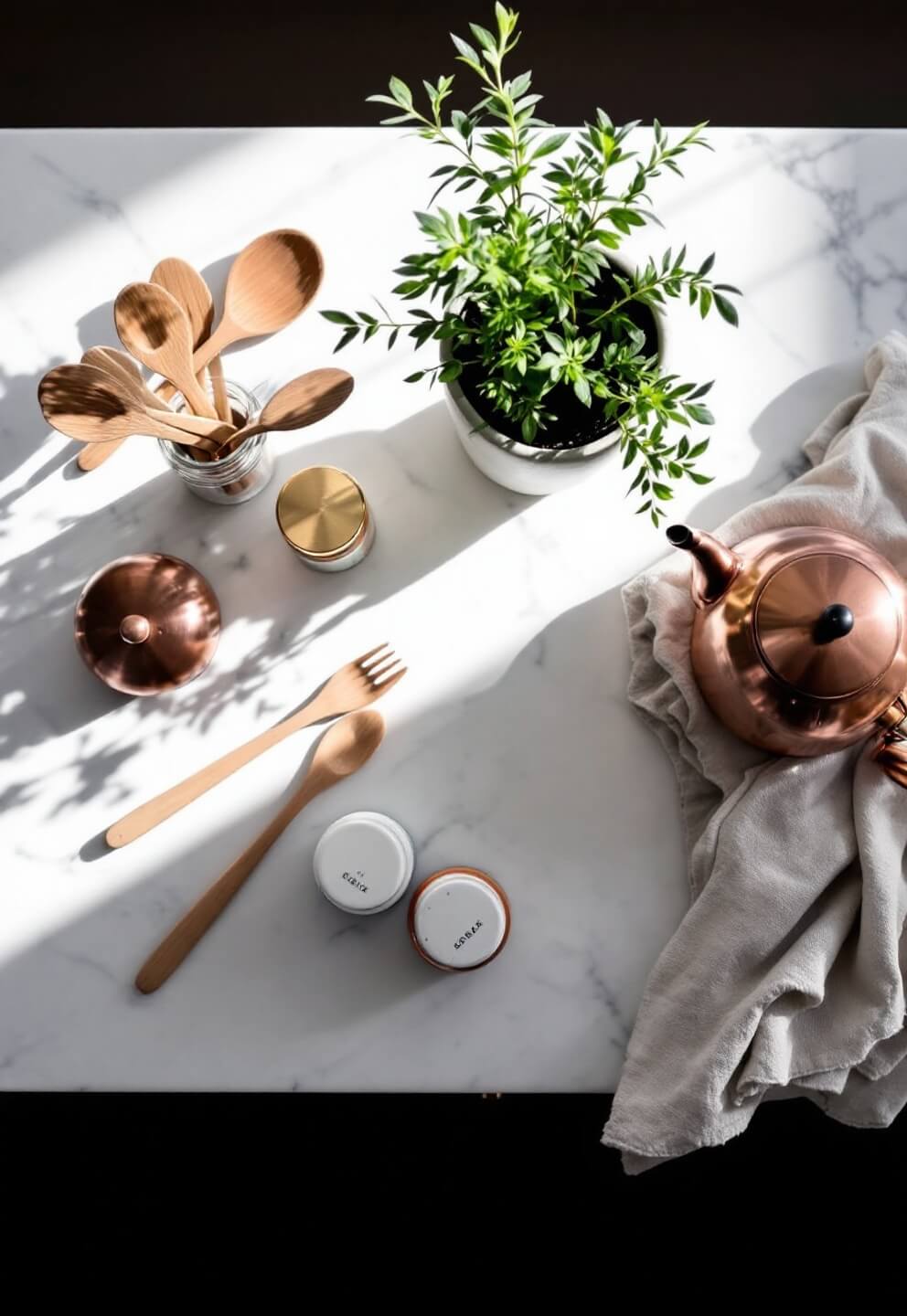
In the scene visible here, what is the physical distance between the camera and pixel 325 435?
938mm

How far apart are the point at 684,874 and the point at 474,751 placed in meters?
0.21

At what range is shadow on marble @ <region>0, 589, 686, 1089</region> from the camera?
34.2 inches

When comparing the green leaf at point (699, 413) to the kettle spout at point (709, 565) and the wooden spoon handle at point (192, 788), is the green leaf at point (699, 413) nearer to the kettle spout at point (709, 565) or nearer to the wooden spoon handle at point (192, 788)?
the kettle spout at point (709, 565)

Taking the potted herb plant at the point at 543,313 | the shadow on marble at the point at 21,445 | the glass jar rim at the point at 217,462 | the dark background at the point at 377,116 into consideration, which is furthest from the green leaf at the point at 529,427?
the dark background at the point at 377,116

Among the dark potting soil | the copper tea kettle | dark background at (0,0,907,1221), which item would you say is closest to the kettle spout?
the copper tea kettle

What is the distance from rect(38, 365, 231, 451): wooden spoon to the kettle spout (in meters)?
0.38

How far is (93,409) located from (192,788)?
1.07 ft

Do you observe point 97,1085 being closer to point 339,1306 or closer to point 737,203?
point 339,1306

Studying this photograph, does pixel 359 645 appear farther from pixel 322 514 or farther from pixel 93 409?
pixel 93 409

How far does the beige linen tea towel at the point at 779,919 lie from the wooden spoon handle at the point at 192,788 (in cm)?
32

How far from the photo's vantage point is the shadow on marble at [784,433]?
933mm

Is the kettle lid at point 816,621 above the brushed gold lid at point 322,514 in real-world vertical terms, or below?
below

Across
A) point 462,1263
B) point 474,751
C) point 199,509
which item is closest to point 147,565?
point 199,509

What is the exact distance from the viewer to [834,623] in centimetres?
68
